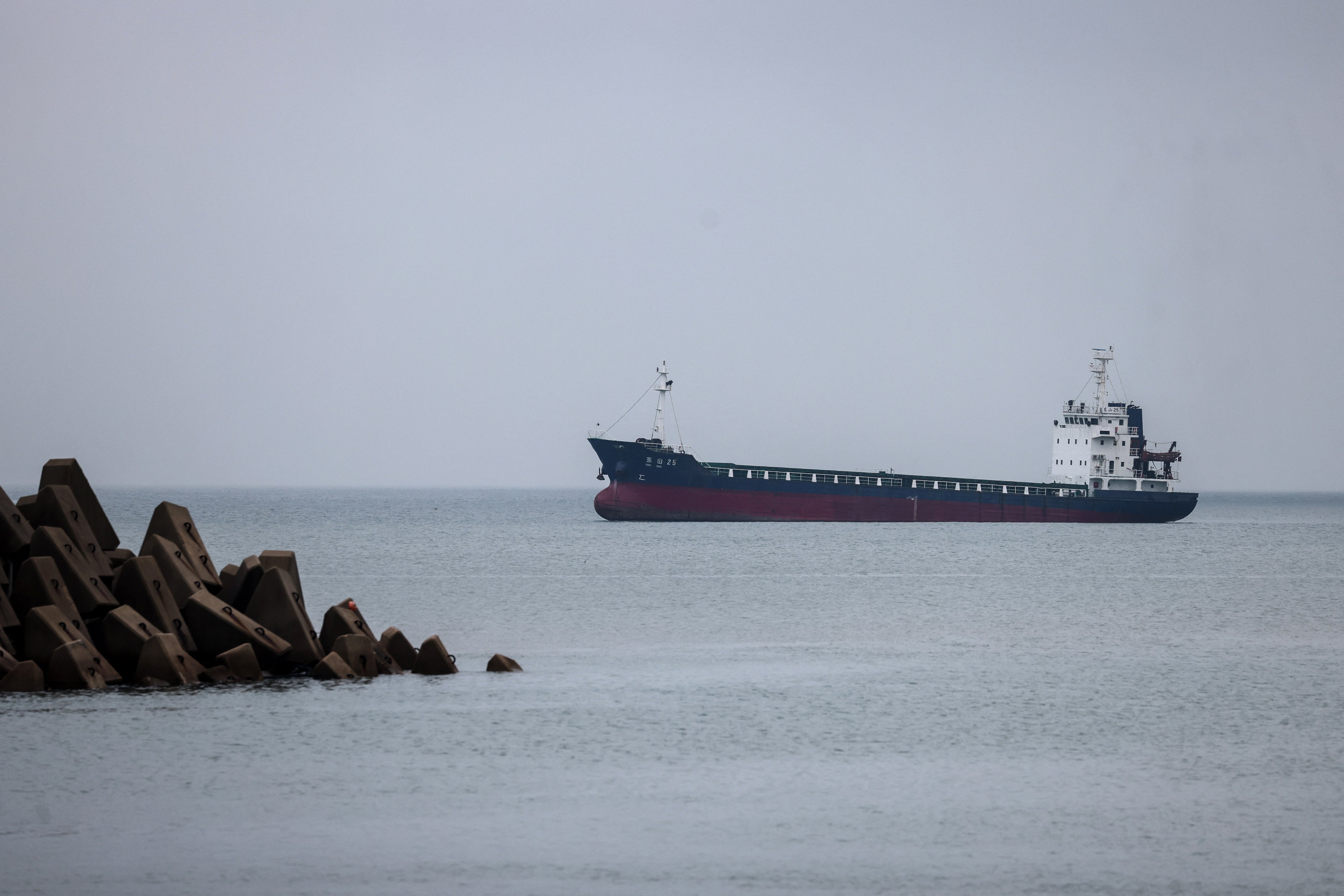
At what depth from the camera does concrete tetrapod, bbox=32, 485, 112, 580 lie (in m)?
23.3

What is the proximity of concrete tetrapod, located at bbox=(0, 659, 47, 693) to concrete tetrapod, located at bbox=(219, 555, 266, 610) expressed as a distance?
3.68 meters

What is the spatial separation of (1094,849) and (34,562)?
16.6 metres

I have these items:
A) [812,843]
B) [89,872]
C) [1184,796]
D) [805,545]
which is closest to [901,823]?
[812,843]

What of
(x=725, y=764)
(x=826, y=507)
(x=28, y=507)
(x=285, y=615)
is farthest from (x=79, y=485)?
(x=826, y=507)

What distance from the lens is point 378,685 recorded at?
74.1ft

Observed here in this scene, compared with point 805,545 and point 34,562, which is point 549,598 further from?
point 805,545

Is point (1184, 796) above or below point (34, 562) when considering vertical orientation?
below

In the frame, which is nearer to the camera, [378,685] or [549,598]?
[378,685]

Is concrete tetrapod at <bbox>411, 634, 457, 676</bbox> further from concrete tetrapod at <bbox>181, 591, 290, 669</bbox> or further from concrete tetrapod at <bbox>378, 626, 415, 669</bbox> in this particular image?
concrete tetrapod at <bbox>181, 591, 290, 669</bbox>

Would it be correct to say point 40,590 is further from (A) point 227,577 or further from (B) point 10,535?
(A) point 227,577

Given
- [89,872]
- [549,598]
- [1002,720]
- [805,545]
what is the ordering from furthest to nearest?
[805,545]
[549,598]
[1002,720]
[89,872]

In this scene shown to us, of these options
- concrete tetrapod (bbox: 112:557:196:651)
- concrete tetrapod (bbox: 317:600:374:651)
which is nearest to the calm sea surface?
concrete tetrapod (bbox: 317:600:374:651)

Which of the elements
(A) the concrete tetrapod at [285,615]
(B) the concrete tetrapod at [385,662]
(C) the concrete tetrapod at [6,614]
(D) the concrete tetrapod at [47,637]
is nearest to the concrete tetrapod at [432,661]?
(B) the concrete tetrapod at [385,662]

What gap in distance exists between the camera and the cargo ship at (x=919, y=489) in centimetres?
7438
